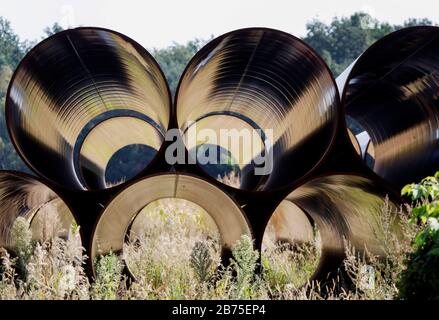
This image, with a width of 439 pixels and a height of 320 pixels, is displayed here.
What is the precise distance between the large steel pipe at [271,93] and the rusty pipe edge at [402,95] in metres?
0.41

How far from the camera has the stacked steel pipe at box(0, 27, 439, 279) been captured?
754 cm

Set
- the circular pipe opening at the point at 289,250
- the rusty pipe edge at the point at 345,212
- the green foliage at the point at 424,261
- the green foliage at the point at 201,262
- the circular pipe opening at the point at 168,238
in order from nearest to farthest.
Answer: the green foliage at the point at 424,261, the green foliage at the point at 201,262, the rusty pipe edge at the point at 345,212, the circular pipe opening at the point at 168,238, the circular pipe opening at the point at 289,250

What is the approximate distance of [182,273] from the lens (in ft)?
26.1

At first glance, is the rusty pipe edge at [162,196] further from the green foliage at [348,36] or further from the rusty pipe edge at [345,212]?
the green foliage at [348,36]

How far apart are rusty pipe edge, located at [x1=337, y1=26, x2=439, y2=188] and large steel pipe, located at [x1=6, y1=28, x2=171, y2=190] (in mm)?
2418

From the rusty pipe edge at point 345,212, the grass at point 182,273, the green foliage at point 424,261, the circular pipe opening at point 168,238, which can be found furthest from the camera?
the circular pipe opening at point 168,238

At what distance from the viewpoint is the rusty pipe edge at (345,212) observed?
25.1ft

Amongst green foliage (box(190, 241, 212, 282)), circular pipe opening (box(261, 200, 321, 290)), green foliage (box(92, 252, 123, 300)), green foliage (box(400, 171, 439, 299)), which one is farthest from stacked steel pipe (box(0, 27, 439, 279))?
green foliage (box(400, 171, 439, 299))

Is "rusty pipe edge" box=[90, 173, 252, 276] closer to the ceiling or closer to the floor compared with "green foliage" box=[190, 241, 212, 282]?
closer to the ceiling

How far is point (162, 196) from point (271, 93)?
2.32m

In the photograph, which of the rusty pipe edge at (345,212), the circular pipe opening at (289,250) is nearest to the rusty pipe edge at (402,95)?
the rusty pipe edge at (345,212)

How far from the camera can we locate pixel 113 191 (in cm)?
760

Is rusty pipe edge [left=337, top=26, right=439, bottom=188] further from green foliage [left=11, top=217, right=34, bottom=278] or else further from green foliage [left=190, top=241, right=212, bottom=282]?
green foliage [left=11, top=217, right=34, bottom=278]

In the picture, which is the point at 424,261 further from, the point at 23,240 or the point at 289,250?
the point at 289,250
